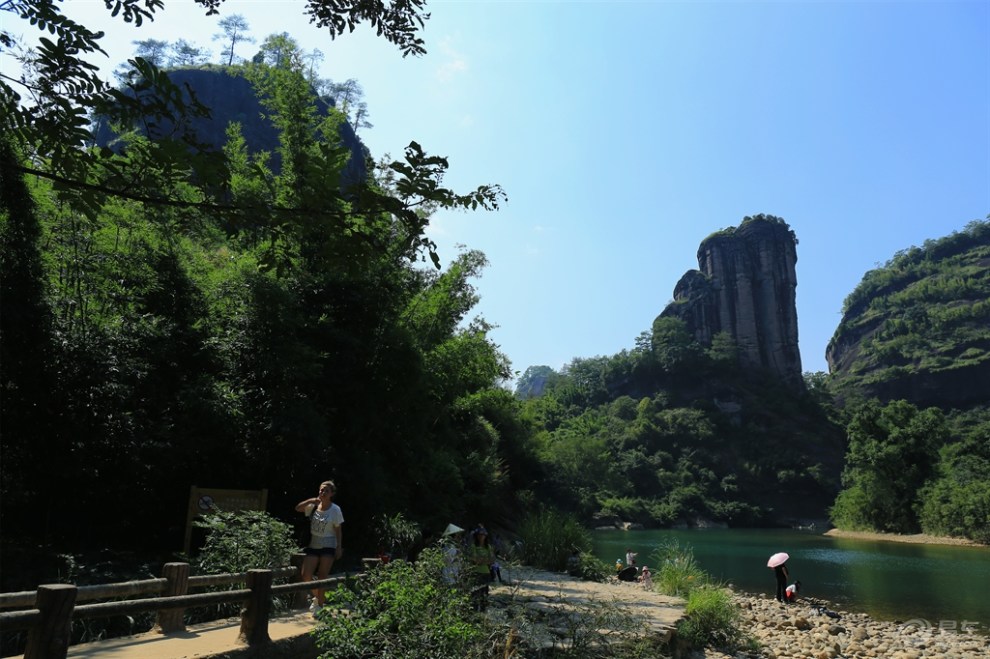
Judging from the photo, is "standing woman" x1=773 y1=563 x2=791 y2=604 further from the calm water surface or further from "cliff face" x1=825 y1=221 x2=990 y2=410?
"cliff face" x1=825 y1=221 x2=990 y2=410

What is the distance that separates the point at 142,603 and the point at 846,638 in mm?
11307

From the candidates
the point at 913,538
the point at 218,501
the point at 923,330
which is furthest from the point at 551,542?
the point at 923,330

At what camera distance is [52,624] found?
304 cm

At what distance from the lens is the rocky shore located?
9.74m

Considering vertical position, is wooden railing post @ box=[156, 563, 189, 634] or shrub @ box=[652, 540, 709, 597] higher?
wooden railing post @ box=[156, 563, 189, 634]

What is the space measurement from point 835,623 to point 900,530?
3336 cm

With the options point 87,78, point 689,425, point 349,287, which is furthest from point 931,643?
point 689,425

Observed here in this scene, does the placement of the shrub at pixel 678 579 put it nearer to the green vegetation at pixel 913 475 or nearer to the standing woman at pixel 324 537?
the standing woman at pixel 324 537

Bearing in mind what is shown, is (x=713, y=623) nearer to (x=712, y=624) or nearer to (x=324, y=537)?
(x=712, y=624)

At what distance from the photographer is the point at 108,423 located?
7793 millimetres

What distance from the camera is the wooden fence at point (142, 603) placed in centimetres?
302

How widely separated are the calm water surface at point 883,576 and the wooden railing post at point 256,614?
35.7 ft

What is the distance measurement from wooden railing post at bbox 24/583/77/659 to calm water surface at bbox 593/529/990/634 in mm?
12335

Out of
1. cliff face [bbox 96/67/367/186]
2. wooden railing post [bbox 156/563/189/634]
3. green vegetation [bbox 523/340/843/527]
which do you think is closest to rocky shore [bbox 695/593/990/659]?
wooden railing post [bbox 156/563/189/634]
